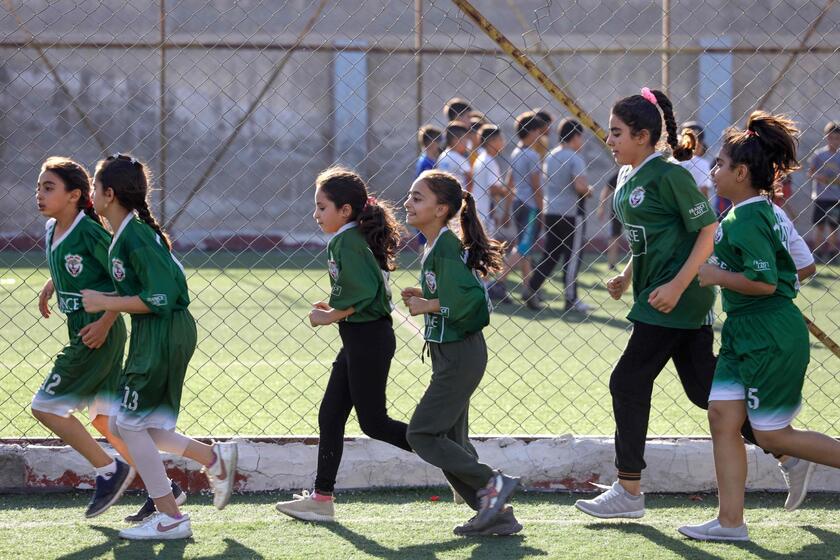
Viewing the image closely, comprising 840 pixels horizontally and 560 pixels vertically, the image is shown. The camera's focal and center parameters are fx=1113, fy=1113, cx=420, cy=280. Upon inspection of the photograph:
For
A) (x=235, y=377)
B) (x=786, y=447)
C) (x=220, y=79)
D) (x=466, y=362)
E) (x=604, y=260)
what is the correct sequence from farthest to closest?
(x=220, y=79)
(x=604, y=260)
(x=235, y=377)
(x=466, y=362)
(x=786, y=447)

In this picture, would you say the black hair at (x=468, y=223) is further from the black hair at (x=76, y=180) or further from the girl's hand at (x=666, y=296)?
the black hair at (x=76, y=180)

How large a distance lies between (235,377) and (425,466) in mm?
2742

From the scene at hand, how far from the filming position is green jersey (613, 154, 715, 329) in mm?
4305

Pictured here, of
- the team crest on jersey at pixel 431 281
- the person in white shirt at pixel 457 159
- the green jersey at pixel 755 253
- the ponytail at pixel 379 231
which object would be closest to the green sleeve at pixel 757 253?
the green jersey at pixel 755 253

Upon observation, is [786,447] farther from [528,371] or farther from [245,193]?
[245,193]

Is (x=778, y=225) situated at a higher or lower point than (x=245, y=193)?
lower

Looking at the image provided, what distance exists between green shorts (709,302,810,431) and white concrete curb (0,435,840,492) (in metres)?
1.00

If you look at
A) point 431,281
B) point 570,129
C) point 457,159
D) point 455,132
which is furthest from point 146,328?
point 570,129

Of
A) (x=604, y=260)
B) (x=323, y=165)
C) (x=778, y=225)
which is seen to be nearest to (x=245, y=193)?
(x=323, y=165)

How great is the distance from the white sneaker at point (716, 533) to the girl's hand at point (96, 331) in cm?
241

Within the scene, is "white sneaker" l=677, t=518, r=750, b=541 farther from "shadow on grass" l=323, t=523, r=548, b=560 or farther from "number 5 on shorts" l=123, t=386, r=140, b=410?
"number 5 on shorts" l=123, t=386, r=140, b=410

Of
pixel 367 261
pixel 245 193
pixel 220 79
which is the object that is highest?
pixel 220 79

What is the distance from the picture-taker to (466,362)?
4332 millimetres

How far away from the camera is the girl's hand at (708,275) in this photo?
396cm
